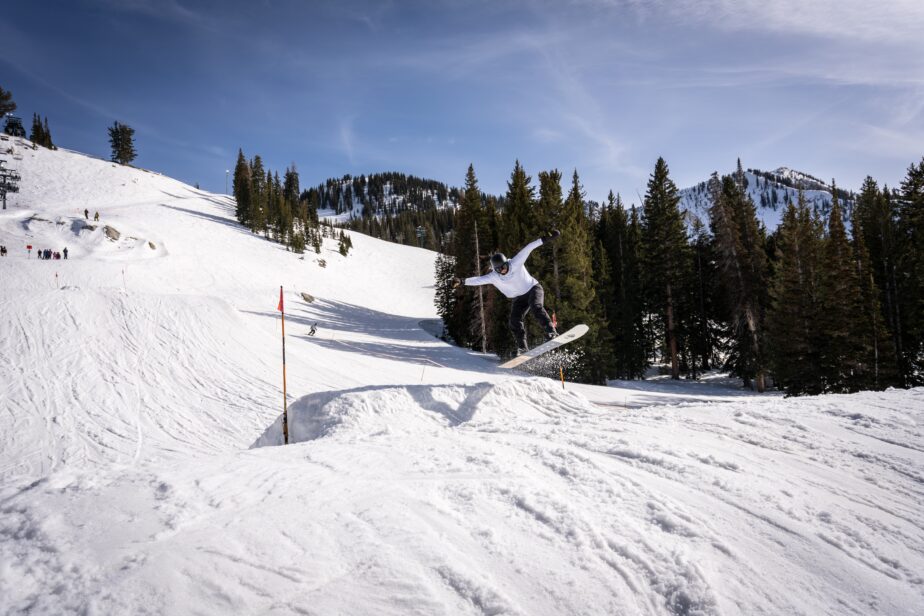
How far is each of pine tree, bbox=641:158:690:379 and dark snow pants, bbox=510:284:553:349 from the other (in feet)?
72.1

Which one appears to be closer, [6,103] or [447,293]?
[447,293]

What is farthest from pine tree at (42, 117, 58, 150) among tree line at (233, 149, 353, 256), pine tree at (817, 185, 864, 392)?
pine tree at (817, 185, 864, 392)

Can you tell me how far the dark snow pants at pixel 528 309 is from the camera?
945cm

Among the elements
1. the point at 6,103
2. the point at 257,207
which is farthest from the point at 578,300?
the point at 6,103

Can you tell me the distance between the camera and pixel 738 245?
26266 mm

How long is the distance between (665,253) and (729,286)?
4402 millimetres

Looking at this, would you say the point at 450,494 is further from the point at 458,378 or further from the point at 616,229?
the point at 616,229

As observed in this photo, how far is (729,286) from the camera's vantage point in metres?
26.4

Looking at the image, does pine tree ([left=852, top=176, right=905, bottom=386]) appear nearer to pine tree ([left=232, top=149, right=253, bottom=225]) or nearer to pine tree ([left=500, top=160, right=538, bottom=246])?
pine tree ([left=500, top=160, right=538, bottom=246])

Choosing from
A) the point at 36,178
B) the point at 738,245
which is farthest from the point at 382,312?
the point at 36,178

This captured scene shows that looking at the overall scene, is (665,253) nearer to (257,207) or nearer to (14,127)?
(257,207)

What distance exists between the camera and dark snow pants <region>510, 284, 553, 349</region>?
9.45 meters

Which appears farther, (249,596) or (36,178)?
(36,178)

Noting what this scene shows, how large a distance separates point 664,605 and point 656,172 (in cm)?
3276
